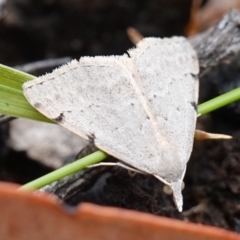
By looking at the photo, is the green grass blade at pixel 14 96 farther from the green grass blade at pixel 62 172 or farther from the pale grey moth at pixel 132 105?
the green grass blade at pixel 62 172

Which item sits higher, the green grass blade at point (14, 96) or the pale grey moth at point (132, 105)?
the green grass blade at point (14, 96)

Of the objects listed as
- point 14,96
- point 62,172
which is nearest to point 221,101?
point 62,172

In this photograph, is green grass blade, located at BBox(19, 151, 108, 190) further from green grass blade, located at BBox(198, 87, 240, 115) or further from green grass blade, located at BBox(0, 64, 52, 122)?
green grass blade, located at BBox(198, 87, 240, 115)

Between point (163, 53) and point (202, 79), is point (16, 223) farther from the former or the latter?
point (202, 79)

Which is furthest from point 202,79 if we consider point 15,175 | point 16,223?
point 16,223

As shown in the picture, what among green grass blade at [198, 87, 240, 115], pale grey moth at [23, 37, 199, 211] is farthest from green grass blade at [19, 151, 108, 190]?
green grass blade at [198, 87, 240, 115]

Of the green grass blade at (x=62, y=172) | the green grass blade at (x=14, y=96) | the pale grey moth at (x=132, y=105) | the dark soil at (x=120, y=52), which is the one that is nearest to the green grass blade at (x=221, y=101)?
the pale grey moth at (x=132, y=105)
